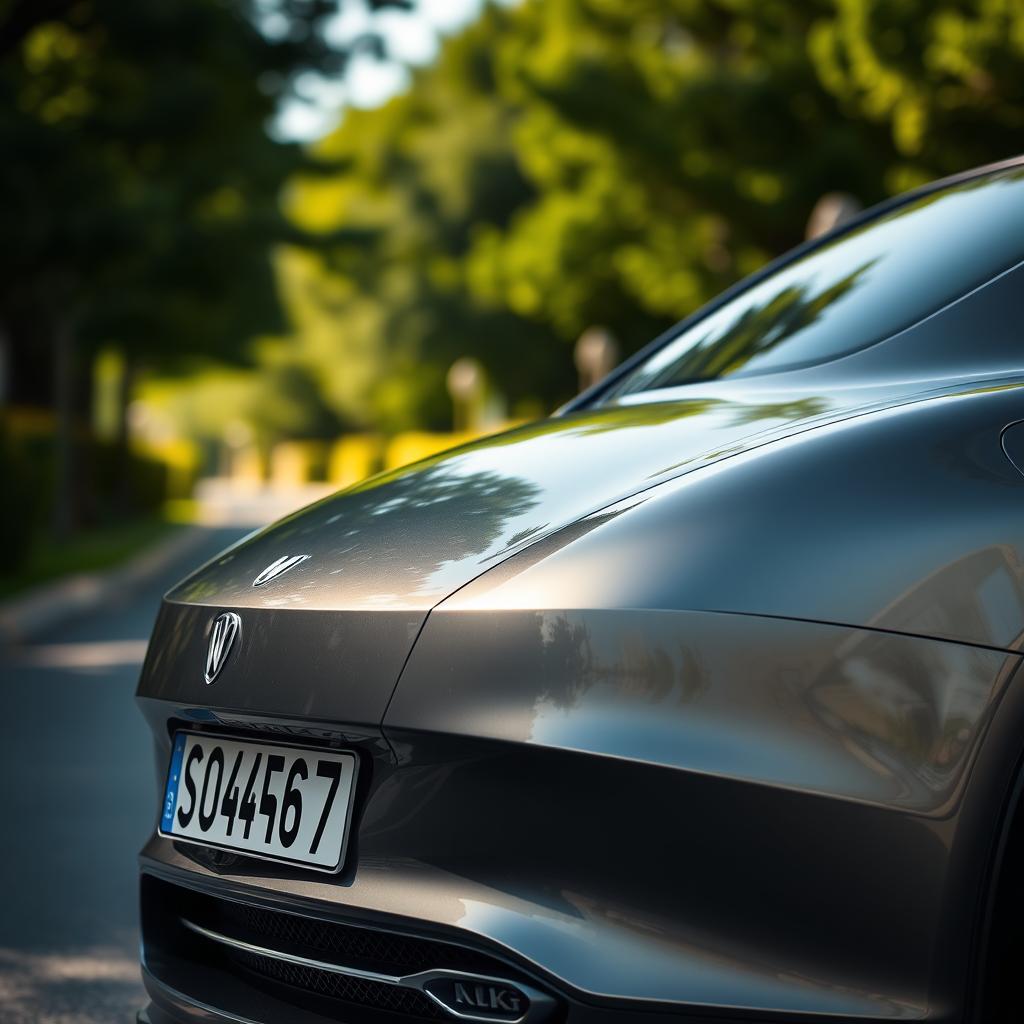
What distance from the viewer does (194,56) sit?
1755 cm

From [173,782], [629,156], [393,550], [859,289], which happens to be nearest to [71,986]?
[173,782]

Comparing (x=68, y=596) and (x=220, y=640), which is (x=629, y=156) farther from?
(x=220, y=640)

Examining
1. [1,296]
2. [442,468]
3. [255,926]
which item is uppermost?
[1,296]

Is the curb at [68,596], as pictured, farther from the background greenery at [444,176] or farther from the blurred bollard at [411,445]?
the blurred bollard at [411,445]

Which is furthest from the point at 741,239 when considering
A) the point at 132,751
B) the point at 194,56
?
the point at 132,751

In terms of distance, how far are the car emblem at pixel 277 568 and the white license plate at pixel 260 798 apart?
0.77 ft

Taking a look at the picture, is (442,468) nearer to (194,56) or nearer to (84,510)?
(194,56)

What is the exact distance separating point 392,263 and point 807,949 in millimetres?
44980

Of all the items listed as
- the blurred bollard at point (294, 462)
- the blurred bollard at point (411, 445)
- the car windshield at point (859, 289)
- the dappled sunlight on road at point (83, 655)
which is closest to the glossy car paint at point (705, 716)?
the car windshield at point (859, 289)

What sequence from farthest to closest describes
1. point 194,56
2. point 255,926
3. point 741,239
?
point 741,239
point 194,56
point 255,926

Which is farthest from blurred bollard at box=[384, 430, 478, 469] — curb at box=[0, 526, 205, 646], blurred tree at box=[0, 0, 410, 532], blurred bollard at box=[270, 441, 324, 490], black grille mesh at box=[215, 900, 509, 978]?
black grille mesh at box=[215, 900, 509, 978]

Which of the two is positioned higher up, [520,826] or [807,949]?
[520,826]

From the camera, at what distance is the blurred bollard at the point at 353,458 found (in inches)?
2258

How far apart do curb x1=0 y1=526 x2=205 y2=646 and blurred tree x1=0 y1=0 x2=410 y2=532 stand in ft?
9.52
